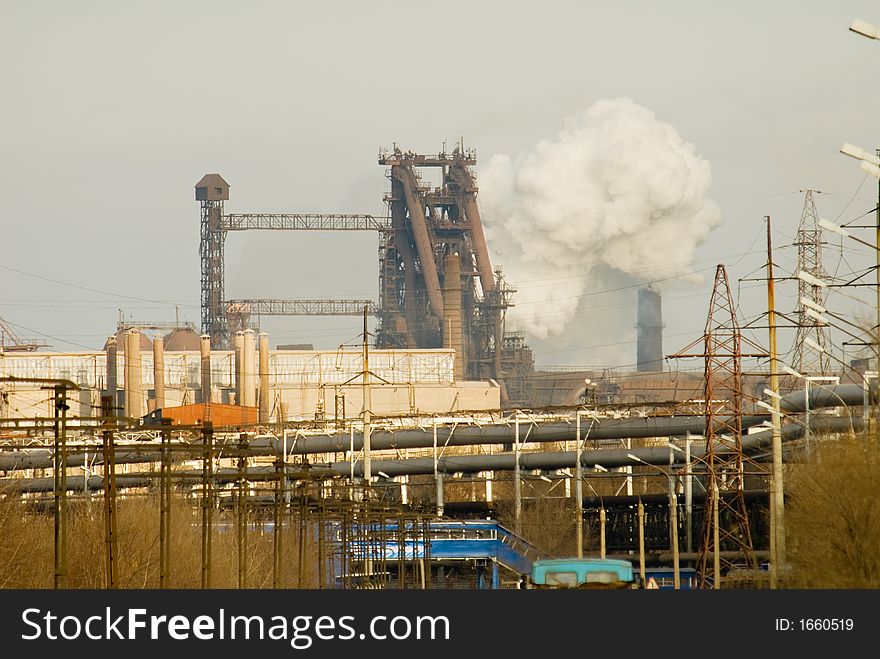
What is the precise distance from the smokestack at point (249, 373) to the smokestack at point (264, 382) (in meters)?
0.52

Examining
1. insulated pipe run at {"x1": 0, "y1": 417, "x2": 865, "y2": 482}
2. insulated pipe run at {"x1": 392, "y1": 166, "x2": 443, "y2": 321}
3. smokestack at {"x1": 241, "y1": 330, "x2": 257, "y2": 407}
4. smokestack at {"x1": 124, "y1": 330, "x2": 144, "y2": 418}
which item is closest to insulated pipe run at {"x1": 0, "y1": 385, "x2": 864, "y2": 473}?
insulated pipe run at {"x1": 0, "y1": 417, "x2": 865, "y2": 482}

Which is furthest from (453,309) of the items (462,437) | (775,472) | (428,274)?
(775,472)

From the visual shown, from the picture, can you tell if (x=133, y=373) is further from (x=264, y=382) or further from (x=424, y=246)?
(x=424, y=246)

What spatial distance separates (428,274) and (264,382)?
2827cm

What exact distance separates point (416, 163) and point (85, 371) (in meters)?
30.2

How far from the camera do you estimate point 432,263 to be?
4220 inches

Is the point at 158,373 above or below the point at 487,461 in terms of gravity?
above

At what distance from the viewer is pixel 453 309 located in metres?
104

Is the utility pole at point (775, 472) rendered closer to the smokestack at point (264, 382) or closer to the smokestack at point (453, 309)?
the smokestack at point (264, 382)

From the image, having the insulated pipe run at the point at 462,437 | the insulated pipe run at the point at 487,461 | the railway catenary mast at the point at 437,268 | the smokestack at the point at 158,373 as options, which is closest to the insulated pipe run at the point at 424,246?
the railway catenary mast at the point at 437,268

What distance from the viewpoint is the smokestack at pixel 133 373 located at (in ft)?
245
